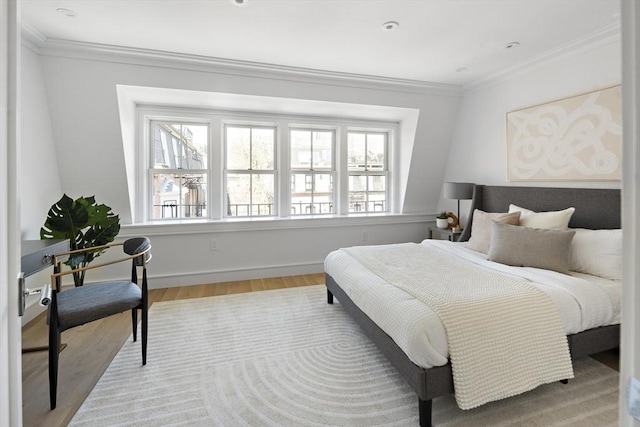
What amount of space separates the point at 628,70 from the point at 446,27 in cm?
256

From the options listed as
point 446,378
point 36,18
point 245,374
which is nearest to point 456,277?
point 446,378

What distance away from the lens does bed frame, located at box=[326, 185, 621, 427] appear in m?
1.60

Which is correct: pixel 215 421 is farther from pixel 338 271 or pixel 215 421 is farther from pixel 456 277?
pixel 456 277

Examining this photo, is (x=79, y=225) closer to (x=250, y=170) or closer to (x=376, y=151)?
(x=250, y=170)

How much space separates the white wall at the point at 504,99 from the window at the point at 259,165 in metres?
1.06

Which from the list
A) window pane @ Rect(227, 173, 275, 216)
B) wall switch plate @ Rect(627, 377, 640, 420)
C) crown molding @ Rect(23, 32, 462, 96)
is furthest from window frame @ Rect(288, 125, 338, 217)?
wall switch plate @ Rect(627, 377, 640, 420)

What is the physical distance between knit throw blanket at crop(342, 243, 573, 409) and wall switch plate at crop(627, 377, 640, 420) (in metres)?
1.19

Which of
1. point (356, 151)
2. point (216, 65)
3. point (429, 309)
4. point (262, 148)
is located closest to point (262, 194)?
point (262, 148)

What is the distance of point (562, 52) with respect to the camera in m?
2.98

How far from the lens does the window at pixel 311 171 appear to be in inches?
177

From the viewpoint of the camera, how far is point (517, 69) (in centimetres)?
343

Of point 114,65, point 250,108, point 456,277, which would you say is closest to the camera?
point 456,277

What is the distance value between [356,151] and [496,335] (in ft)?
11.6

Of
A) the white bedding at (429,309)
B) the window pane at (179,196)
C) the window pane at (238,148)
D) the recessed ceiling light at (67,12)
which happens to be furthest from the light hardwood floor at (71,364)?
the recessed ceiling light at (67,12)
